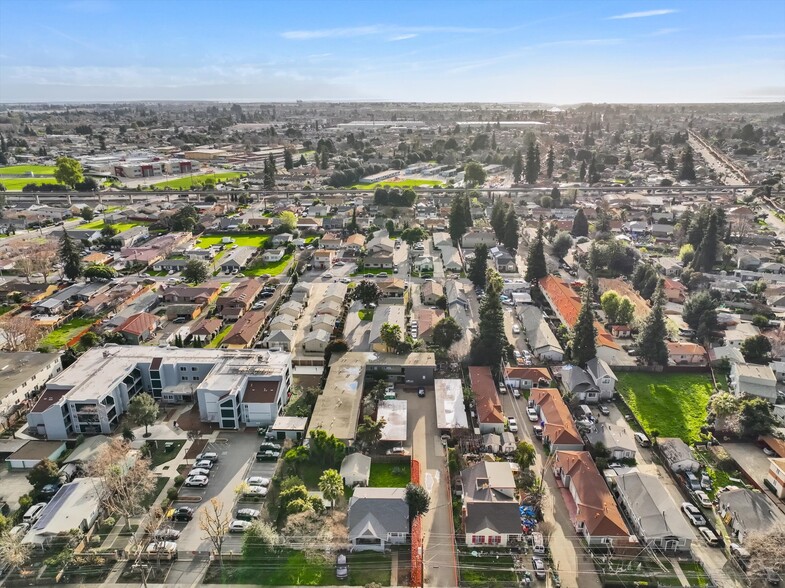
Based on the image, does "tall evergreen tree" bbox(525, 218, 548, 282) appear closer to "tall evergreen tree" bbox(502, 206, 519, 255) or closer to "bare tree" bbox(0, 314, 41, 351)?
"tall evergreen tree" bbox(502, 206, 519, 255)

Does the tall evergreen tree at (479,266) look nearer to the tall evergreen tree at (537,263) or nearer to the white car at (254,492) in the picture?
the tall evergreen tree at (537,263)

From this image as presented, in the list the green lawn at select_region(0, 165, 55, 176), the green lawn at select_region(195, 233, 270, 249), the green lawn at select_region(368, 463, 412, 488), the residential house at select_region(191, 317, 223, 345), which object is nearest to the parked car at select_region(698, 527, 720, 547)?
the green lawn at select_region(368, 463, 412, 488)

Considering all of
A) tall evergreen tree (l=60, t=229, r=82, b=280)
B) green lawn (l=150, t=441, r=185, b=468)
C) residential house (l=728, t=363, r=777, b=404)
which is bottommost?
green lawn (l=150, t=441, r=185, b=468)

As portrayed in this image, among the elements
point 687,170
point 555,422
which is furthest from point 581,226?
point 687,170

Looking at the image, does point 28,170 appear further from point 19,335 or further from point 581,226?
point 581,226

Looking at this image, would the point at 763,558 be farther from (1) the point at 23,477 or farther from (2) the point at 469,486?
(1) the point at 23,477

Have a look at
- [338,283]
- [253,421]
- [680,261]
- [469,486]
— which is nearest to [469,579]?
[469,486]
